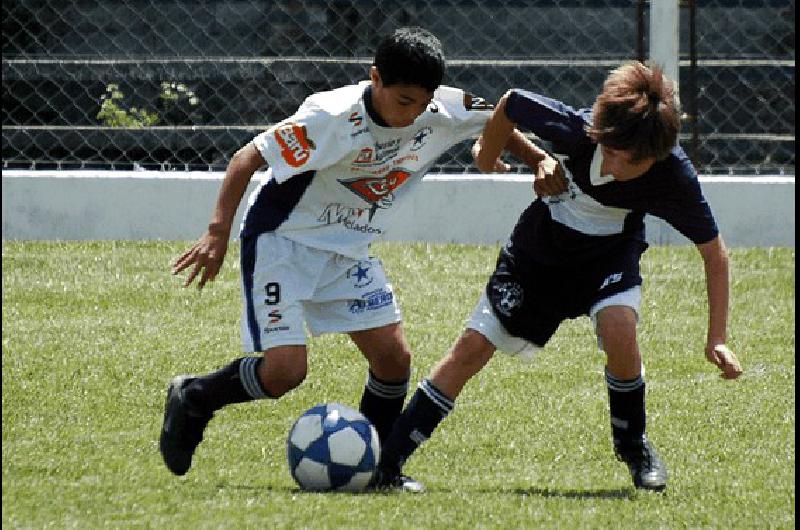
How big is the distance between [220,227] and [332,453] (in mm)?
655

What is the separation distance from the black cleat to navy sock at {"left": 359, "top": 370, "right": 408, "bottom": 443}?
0.24 metres

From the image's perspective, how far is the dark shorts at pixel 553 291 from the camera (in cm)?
432

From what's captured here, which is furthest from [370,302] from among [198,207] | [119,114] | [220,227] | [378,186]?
[119,114]

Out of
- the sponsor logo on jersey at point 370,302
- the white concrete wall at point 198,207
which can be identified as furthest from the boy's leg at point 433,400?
the white concrete wall at point 198,207

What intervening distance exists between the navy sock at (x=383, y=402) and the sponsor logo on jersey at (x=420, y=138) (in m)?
0.66

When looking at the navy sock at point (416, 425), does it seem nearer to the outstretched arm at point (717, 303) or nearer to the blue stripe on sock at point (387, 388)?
the blue stripe on sock at point (387, 388)

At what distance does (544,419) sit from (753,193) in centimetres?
354

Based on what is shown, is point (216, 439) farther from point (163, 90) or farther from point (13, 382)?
point (163, 90)

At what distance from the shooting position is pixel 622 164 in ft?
13.5

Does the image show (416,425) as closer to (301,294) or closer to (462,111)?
(301,294)

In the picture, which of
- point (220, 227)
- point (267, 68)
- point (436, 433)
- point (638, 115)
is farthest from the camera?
point (267, 68)

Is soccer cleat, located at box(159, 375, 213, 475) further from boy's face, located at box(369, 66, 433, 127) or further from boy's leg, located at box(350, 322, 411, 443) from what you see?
boy's face, located at box(369, 66, 433, 127)

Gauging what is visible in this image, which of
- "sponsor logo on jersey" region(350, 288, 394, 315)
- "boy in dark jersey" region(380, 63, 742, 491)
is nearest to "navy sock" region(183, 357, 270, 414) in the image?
"sponsor logo on jersey" region(350, 288, 394, 315)

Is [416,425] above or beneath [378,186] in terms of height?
beneath
